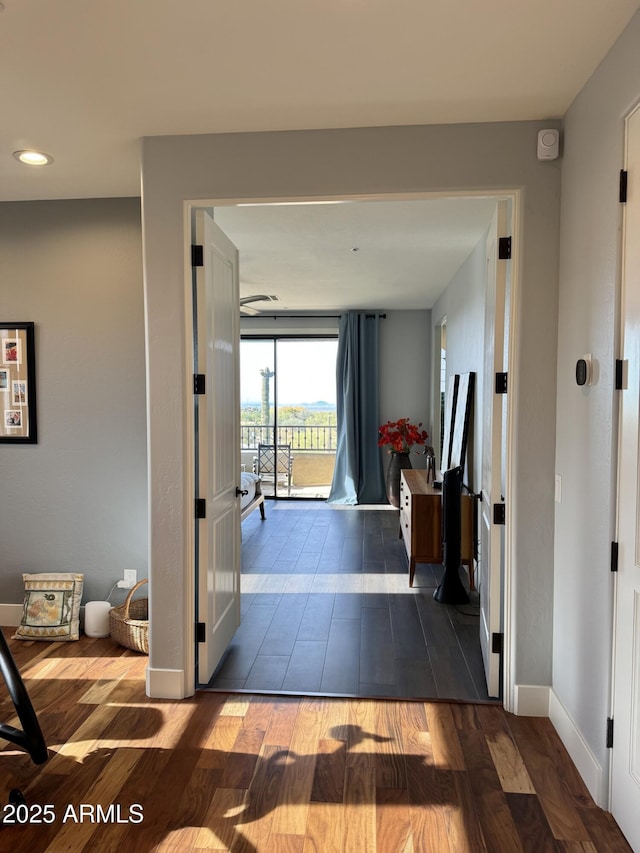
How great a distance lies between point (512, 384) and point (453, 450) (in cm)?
258

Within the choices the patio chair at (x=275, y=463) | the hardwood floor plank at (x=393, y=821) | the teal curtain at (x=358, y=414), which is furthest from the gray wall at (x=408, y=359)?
the hardwood floor plank at (x=393, y=821)

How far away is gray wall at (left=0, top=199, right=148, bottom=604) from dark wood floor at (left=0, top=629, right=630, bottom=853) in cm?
94

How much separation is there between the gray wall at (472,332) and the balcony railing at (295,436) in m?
3.07

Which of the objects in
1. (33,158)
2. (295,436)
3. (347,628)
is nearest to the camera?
(33,158)

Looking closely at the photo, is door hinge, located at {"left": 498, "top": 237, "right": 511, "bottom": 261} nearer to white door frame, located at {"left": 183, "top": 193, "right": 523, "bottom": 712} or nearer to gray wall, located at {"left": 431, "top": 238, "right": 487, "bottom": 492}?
white door frame, located at {"left": 183, "top": 193, "right": 523, "bottom": 712}

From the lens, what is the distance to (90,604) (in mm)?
3547

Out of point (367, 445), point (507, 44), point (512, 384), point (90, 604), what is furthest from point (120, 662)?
point (367, 445)

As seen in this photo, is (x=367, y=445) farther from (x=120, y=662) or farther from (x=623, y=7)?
(x=623, y=7)

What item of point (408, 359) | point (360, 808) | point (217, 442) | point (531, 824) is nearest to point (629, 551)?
point (531, 824)

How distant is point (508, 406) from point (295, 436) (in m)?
6.20

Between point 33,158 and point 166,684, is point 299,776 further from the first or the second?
point 33,158

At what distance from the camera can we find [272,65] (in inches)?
82.9

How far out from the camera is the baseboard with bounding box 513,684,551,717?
2.65 metres

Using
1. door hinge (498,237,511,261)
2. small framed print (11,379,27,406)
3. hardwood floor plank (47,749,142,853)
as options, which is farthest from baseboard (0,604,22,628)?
door hinge (498,237,511,261)
